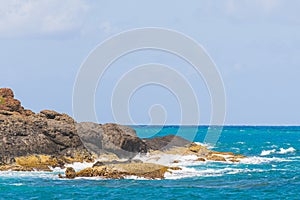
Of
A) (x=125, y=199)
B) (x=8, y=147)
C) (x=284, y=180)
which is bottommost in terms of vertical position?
(x=125, y=199)

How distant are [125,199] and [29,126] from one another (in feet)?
96.9

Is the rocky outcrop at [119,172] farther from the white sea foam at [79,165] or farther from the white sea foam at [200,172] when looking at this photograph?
the white sea foam at [79,165]

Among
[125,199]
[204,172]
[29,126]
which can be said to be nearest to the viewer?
[125,199]

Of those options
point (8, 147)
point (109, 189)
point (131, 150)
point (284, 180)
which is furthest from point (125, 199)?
point (131, 150)

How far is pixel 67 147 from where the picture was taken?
2820 inches

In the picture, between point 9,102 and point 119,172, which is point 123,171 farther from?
point 9,102

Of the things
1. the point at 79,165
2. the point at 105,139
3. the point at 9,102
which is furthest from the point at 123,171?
the point at 9,102

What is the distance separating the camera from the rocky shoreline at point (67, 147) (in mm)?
58938

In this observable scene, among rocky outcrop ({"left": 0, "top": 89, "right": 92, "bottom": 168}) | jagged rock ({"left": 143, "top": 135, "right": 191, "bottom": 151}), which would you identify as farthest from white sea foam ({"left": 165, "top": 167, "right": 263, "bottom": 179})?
jagged rock ({"left": 143, "top": 135, "right": 191, "bottom": 151})

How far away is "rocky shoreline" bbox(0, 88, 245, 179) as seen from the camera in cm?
5894

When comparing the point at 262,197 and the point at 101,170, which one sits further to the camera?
the point at 101,170

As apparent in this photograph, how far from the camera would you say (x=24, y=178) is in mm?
55969

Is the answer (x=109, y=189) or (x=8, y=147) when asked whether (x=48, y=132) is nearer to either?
(x=8, y=147)

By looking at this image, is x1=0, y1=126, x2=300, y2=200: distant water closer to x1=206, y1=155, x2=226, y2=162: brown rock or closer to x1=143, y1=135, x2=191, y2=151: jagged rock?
x1=206, y1=155, x2=226, y2=162: brown rock
